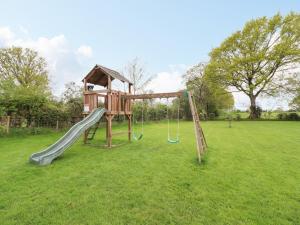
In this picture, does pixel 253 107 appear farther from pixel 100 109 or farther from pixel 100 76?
pixel 100 109

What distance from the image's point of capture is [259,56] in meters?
20.7

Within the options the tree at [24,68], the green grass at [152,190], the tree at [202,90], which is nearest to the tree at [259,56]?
the tree at [202,90]

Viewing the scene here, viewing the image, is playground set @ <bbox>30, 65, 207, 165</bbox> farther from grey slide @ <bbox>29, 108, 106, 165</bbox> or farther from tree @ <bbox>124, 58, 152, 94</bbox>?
tree @ <bbox>124, 58, 152, 94</bbox>

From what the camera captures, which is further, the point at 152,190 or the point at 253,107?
the point at 253,107

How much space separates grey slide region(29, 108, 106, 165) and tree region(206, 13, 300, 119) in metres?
20.0

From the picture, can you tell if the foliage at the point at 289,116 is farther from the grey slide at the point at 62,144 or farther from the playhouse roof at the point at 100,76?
the grey slide at the point at 62,144

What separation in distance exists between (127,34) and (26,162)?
12037 millimetres

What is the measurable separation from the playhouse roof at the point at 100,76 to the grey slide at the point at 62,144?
1.67 metres

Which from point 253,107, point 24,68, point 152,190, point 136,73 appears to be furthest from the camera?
point 253,107

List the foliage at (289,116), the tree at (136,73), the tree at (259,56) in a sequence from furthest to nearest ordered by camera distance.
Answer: the tree at (136,73), the foliage at (289,116), the tree at (259,56)

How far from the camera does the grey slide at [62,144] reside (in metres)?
4.87

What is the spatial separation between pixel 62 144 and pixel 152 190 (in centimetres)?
388

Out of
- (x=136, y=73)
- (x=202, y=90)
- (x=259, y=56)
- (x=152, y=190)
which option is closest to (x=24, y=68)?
(x=136, y=73)

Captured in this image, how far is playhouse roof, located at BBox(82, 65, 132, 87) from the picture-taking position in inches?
297
